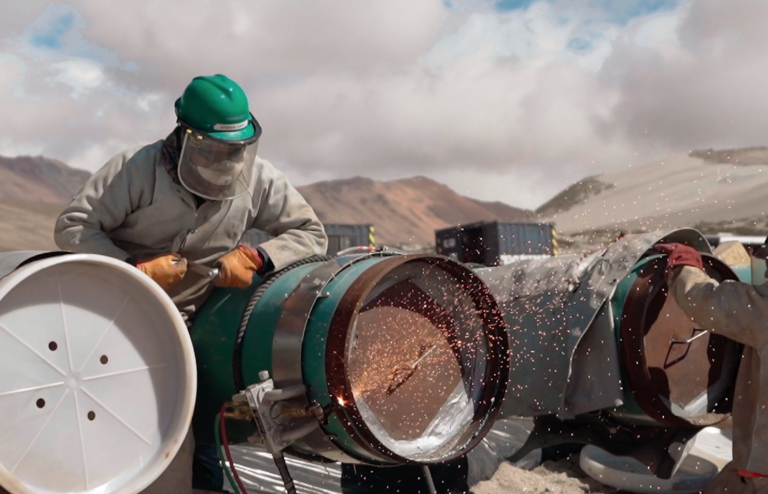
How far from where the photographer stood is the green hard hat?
251cm

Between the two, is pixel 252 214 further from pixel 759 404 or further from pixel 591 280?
pixel 759 404

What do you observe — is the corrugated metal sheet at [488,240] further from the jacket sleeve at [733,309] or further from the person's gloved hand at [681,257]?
the jacket sleeve at [733,309]

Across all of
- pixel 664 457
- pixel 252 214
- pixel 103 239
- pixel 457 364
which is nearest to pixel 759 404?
pixel 664 457

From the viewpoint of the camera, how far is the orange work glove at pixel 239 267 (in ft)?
8.29

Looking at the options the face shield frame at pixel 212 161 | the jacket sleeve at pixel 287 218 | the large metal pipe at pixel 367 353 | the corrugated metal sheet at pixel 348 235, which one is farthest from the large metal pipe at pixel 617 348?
the corrugated metal sheet at pixel 348 235

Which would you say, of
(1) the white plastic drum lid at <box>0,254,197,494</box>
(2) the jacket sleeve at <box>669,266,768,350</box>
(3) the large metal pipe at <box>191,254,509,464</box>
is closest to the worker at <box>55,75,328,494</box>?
(3) the large metal pipe at <box>191,254,509,464</box>

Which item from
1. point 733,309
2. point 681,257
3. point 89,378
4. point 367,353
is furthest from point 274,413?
point 681,257

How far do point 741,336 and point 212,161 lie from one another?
2073 millimetres

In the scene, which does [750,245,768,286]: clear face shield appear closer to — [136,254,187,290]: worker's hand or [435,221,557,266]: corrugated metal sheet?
[136,254,187,290]: worker's hand

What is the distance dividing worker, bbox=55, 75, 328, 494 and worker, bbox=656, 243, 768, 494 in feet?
5.06

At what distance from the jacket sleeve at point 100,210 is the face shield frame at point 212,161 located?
0.56ft

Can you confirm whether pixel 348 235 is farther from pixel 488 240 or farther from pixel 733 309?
pixel 733 309

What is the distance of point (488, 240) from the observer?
13.7 meters

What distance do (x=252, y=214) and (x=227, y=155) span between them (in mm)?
328
